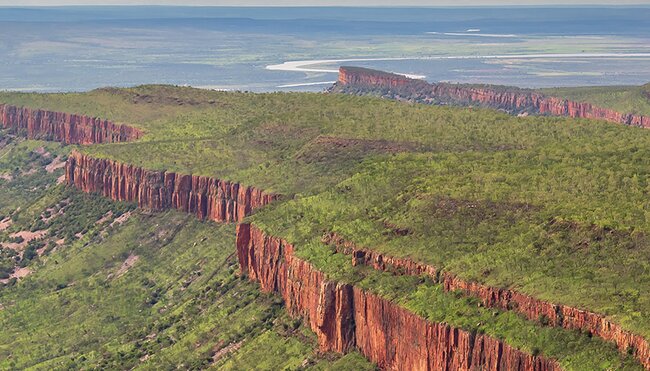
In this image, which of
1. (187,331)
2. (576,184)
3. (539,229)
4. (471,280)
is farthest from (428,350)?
(187,331)

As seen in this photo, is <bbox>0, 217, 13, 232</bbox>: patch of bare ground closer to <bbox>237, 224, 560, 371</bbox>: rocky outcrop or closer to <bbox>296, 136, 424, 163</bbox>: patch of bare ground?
<bbox>296, 136, 424, 163</bbox>: patch of bare ground

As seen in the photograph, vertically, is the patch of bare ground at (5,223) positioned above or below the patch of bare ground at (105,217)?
below

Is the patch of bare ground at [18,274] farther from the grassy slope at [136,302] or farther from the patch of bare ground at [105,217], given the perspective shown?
the patch of bare ground at [105,217]

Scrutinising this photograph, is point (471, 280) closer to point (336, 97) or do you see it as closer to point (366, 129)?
point (366, 129)

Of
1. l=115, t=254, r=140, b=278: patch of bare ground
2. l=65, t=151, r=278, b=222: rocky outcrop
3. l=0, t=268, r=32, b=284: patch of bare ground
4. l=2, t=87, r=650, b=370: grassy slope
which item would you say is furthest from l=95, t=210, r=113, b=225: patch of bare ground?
l=115, t=254, r=140, b=278: patch of bare ground

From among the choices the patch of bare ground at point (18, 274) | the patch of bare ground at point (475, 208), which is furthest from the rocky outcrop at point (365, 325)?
the patch of bare ground at point (18, 274)
